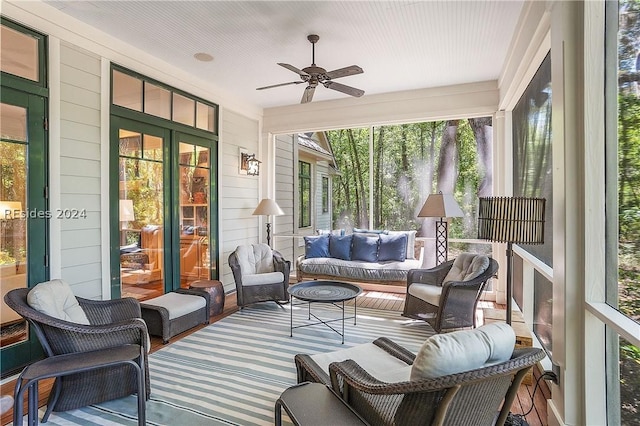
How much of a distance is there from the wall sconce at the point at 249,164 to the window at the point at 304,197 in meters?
1.45

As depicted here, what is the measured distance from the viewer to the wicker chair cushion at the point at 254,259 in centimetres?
463

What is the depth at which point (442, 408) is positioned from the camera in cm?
128

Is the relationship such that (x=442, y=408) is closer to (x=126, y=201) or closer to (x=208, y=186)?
(x=126, y=201)

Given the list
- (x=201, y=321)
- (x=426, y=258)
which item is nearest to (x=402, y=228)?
(x=426, y=258)

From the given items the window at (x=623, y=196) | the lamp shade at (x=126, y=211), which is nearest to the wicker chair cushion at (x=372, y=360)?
the window at (x=623, y=196)

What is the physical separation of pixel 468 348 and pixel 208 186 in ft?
14.8

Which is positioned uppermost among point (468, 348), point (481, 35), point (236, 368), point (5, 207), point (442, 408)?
point (481, 35)

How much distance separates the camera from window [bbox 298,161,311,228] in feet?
23.7

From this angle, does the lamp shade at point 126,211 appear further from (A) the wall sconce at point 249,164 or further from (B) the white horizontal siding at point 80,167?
(A) the wall sconce at point 249,164

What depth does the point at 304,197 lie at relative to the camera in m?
7.30

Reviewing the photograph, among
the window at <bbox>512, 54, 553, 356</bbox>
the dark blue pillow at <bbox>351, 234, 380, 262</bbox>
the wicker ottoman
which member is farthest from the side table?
the window at <bbox>512, 54, 553, 356</bbox>

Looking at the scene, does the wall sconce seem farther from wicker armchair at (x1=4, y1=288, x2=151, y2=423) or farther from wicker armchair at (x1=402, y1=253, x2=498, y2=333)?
wicker armchair at (x1=4, y1=288, x2=151, y2=423)

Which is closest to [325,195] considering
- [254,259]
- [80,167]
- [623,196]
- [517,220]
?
[254,259]

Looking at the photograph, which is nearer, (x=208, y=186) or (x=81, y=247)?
(x=81, y=247)
